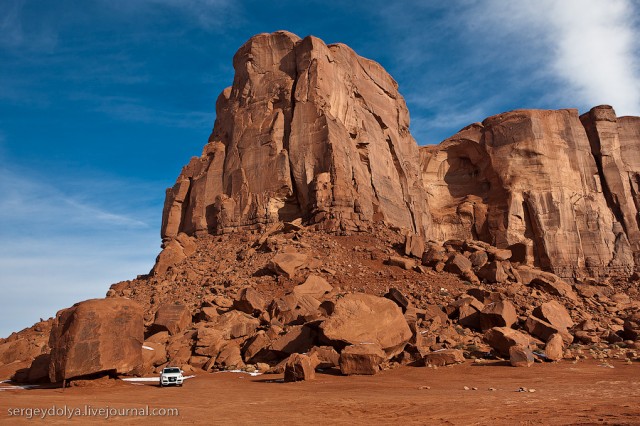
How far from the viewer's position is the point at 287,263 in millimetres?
26766

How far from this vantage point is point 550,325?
66.7 ft

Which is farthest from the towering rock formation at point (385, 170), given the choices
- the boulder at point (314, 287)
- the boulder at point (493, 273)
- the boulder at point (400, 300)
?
the boulder at point (400, 300)

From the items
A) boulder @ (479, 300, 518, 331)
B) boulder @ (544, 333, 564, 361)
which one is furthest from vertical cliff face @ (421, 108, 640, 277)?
boulder @ (544, 333, 564, 361)

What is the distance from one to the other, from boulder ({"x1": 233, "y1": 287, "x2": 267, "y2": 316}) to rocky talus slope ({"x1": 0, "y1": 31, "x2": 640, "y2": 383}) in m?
0.11

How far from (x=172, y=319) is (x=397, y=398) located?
14.3 m

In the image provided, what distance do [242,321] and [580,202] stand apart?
1666 inches

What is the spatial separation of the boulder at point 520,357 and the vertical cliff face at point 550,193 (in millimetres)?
33774

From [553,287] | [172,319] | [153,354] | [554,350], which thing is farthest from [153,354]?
[553,287]

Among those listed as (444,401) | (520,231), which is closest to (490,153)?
(520,231)

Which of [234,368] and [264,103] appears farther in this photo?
[264,103]

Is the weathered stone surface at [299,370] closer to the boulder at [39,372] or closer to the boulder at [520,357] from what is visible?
the boulder at [520,357]

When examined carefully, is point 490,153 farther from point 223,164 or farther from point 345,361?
point 345,361

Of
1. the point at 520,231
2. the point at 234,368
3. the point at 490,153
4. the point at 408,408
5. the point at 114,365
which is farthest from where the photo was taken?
the point at 490,153

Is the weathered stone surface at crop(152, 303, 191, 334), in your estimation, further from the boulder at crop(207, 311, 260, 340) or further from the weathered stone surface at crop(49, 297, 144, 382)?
the weathered stone surface at crop(49, 297, 144, 382)
